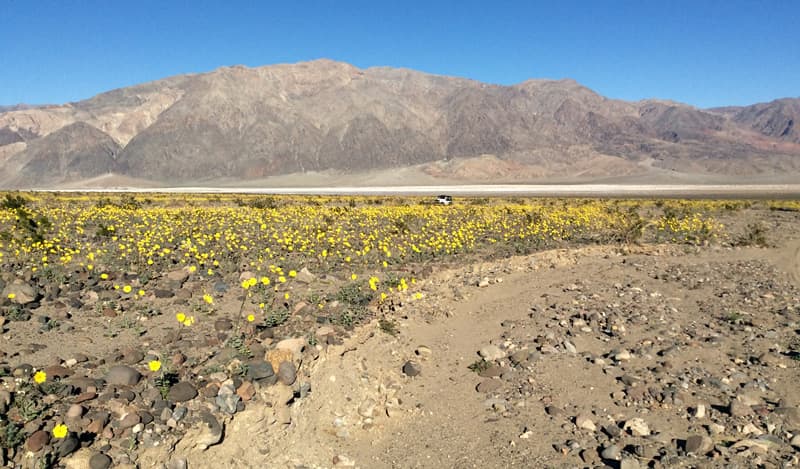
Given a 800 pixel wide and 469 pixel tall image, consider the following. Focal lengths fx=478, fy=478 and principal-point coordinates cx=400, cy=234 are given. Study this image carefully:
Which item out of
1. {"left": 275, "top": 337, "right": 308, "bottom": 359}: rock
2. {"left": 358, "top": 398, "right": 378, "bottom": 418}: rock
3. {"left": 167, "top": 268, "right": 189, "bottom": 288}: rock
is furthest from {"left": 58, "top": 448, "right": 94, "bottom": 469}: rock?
{"left": 167, "top": 268, "right": 189, "bottom": 288}: rock

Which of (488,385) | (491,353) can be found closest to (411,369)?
(488,385)

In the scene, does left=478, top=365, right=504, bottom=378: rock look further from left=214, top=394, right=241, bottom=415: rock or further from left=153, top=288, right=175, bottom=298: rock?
left=153, top=288, right=175, bottom=298: rock

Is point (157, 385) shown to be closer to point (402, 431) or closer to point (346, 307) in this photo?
point (402, 431)

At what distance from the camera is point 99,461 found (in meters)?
3.82

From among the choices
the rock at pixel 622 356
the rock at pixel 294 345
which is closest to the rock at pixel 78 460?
the rock at pixel 294 345

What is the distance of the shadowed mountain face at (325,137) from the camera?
423 feet

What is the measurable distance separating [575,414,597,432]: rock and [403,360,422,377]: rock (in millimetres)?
1919

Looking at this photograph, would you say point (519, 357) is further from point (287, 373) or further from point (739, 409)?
point (287, 373)

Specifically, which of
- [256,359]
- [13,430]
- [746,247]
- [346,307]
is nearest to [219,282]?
[346,307]

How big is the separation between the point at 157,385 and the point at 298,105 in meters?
148

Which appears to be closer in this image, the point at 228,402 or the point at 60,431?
the point at 60,431

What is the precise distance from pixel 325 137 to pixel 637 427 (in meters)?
138

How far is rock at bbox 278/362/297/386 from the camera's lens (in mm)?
5223

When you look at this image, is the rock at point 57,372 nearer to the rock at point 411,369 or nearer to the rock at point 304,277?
the rock at point 411,369
